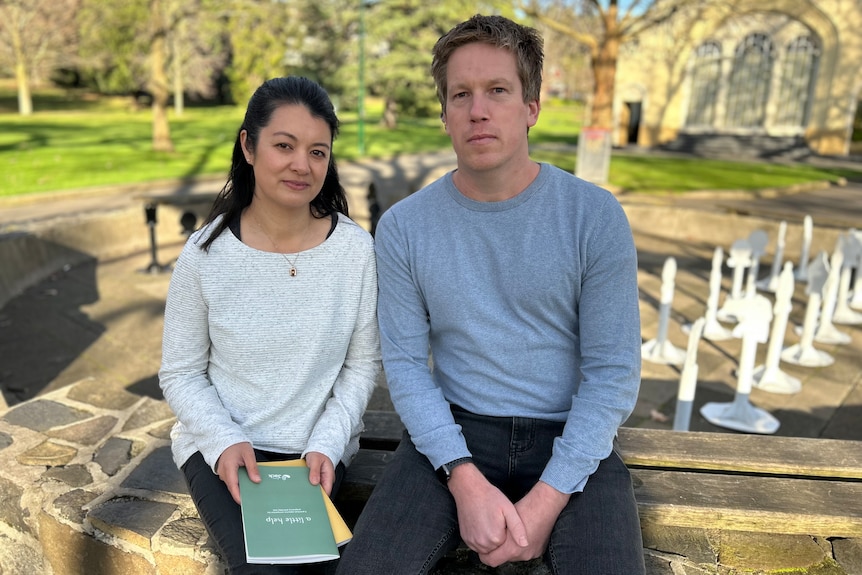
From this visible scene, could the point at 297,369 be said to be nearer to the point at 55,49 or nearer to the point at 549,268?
the point at 549,268

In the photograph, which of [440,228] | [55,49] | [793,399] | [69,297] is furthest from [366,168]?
[55,49]

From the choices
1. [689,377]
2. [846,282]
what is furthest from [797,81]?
[689,377]

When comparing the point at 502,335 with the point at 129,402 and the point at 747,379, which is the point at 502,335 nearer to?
the point at 129,402

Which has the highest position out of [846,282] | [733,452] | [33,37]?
[33,37]

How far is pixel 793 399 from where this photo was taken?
500cm

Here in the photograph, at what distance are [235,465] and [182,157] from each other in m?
17.0

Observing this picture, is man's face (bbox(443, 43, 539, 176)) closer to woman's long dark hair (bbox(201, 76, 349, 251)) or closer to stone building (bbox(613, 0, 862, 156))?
woman's long dark hair (bbox(201, 76, 349, 251))

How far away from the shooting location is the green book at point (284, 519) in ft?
5.92

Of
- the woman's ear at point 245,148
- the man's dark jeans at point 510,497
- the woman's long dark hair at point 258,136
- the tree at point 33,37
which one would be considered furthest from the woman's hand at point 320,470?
the tree at point 33,37

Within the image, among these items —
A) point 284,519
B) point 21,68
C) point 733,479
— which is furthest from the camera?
point 21,68

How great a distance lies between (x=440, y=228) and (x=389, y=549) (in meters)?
0.95

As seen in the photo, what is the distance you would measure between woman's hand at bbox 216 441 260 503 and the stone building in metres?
22.6

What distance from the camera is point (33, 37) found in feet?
110

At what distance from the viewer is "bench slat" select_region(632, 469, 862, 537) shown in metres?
2.19
